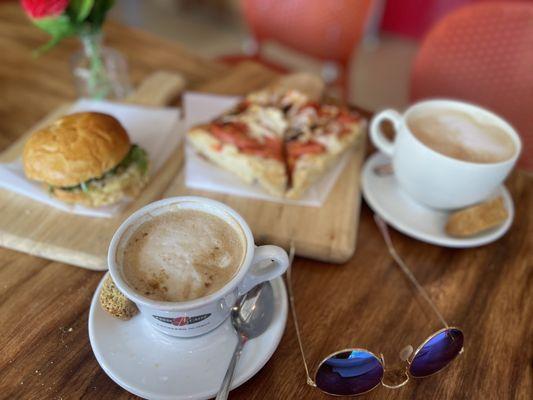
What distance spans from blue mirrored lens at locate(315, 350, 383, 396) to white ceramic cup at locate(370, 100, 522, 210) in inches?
16.2

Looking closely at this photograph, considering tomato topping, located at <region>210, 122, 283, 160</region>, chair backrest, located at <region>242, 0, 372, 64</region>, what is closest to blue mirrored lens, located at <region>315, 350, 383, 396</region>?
tomato topping, located at <region>210, 122, 283, 160</region>

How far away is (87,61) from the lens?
53.1 inches

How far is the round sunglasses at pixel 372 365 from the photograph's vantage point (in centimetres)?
64

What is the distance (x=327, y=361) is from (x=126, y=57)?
1.25 m

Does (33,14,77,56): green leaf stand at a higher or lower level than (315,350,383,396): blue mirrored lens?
higher

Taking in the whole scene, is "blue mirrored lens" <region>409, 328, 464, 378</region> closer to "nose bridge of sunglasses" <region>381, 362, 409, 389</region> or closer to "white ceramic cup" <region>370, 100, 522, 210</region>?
"nose bridge of sunglasses" <region>381, 362, 409, 389</region>

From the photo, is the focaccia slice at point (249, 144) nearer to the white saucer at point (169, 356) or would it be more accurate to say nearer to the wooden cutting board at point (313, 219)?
the wooden cutting board at point (313, 219)

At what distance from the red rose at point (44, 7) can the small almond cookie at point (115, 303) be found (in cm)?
65

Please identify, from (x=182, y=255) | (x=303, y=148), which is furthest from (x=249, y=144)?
(x=182, y=255)

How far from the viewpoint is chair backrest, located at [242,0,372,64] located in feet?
5.80

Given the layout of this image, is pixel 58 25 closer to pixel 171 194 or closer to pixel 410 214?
pixel 171 194

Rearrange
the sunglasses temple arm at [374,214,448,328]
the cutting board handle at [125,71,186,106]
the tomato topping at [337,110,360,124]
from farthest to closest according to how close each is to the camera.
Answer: the cutting board handle at [125,71,186,106], the tomato topping at [337,110,360,124], the sunglasses temple arm at [374,214,448,328]

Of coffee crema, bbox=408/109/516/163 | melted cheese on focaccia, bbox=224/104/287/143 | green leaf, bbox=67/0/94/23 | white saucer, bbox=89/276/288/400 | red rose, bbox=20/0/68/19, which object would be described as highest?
red rose, bbox=20/0/68/19

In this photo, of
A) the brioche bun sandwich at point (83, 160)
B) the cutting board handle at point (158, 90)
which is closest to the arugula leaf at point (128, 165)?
the brioche bun sandwich at point (83, 160)
